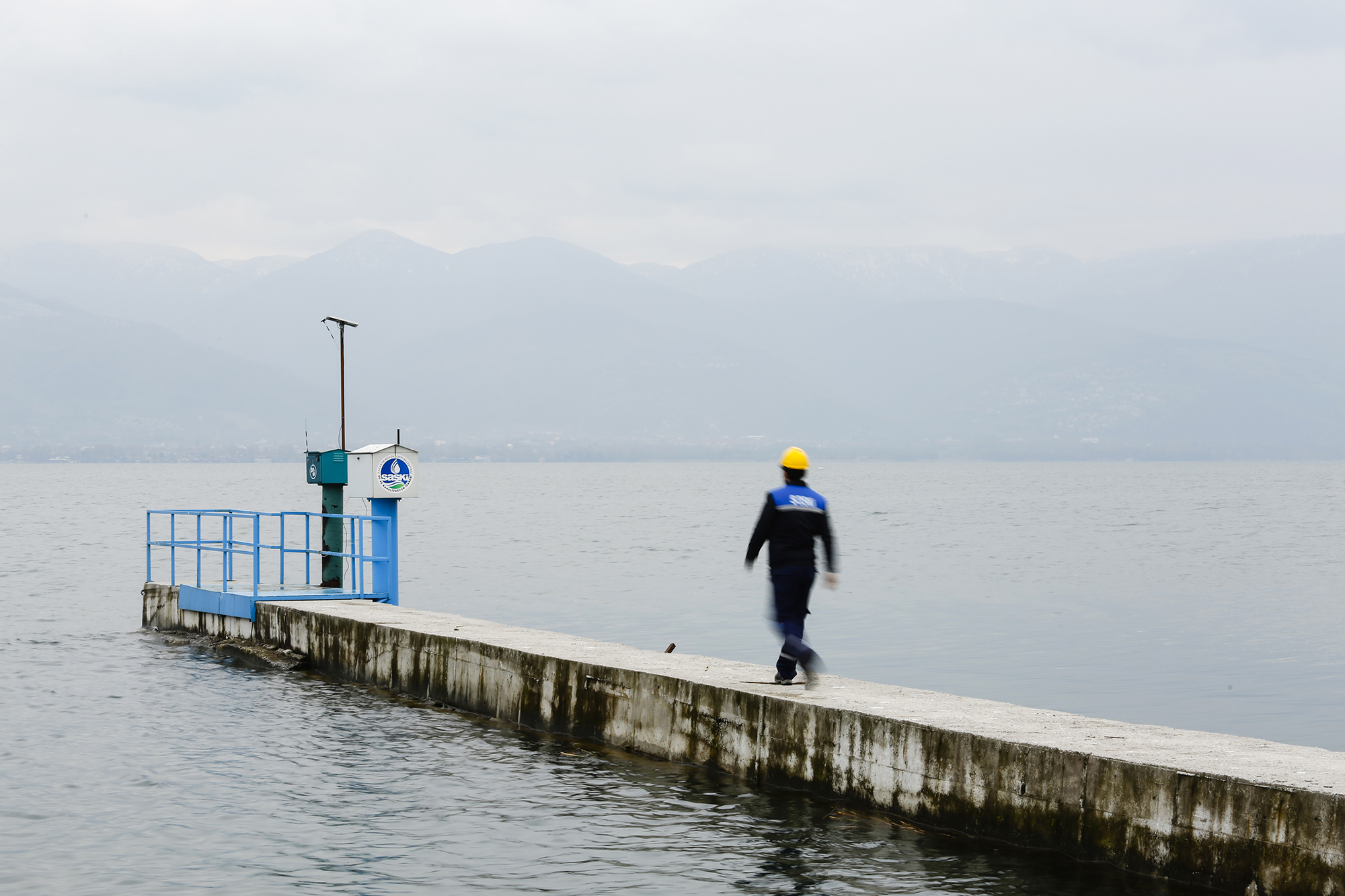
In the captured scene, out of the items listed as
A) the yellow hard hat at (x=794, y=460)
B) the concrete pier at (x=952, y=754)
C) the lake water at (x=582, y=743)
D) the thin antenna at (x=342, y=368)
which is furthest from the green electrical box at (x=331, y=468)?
the yellow hard hat at (x=794, y=460)

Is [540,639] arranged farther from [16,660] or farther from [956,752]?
[16,660]

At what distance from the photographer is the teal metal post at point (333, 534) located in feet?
57.1

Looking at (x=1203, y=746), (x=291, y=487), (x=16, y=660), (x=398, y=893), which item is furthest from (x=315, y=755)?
(x=291, y=487)

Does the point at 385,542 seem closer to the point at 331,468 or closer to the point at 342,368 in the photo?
the point at 331,468

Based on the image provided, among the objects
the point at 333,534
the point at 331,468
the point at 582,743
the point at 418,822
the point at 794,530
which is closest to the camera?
the point at 418,822

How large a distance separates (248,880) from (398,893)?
3.09 ft

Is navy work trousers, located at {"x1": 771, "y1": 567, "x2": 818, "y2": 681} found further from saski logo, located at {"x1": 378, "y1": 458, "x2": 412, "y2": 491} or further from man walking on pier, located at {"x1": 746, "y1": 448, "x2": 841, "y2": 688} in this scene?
saski logo, located at {"x1": 378, "y1": 458, "x2": 412, "y2": 491}

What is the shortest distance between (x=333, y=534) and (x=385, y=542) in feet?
5.49

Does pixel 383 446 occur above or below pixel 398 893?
above

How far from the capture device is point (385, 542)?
640 inches

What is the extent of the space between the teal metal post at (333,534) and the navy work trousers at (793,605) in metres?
8.73

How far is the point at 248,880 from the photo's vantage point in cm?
788

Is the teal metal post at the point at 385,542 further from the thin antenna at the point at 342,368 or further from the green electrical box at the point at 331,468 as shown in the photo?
the thin antenna at the point at 342,368

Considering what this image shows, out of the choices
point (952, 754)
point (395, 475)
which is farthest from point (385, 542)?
point (952, 754)
